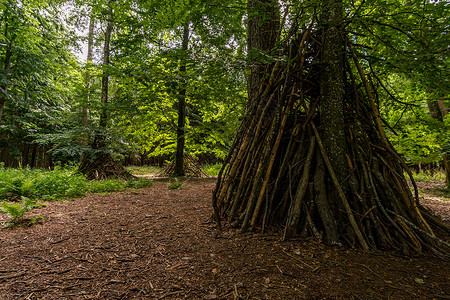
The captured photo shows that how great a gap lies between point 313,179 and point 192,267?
5.83ft

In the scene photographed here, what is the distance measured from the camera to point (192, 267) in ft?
5.90

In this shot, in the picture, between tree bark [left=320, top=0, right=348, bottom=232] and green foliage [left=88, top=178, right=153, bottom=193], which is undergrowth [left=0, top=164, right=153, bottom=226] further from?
tree bark [left=320, top=0, right=348, bottom=232]

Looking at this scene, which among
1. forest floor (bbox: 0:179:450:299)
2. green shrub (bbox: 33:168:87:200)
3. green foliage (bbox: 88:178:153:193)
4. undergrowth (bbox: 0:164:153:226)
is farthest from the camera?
green foliage (bbox: 88:178:153:193)

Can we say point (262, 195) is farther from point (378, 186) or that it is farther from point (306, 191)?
point (378, 186)

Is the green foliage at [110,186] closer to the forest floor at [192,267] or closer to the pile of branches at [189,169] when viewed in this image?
the forest floor at [192,267]

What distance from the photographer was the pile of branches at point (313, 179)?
2.28 metres

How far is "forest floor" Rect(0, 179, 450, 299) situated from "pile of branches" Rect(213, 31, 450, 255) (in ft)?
0.76

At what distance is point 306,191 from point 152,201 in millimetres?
3292

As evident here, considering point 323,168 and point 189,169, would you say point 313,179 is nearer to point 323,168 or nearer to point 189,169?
point 323,168

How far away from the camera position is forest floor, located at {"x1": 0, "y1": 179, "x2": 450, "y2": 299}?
1484 millimetres

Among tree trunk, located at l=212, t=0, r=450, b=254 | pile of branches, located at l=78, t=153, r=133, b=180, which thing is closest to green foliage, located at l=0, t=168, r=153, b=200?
pile of branches, located at l=78, t=153, r=133, b=180

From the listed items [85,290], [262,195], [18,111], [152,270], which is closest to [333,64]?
[262,195]

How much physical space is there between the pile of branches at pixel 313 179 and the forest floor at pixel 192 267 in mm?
230

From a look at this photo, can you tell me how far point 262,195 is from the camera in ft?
8.43
